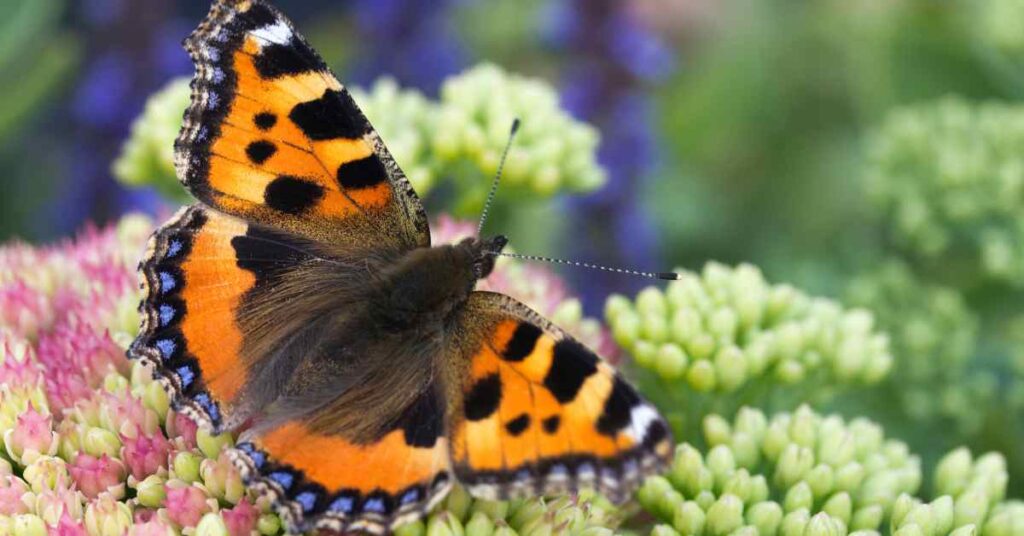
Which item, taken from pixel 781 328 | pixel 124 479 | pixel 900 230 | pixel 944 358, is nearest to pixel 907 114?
pixel 900 230

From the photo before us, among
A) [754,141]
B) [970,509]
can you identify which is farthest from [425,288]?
[754,141]

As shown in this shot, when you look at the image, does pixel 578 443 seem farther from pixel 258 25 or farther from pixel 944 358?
pixel 944 358

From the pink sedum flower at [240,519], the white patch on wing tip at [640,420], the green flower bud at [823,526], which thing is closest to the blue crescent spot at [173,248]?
the pink sedum flower at [240,519]

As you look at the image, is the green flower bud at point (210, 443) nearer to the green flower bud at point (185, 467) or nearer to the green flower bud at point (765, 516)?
the green flower bud at point (185, 467)

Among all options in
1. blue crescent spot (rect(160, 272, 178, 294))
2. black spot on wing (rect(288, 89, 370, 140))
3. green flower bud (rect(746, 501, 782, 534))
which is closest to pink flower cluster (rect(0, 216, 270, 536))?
blue crescent spot (rect(160, 272, 178, 294))

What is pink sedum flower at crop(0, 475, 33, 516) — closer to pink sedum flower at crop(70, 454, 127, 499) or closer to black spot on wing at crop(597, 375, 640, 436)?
pink sedum flower at crop(70, 454, 127, 499)

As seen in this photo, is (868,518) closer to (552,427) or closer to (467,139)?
(552,427)
